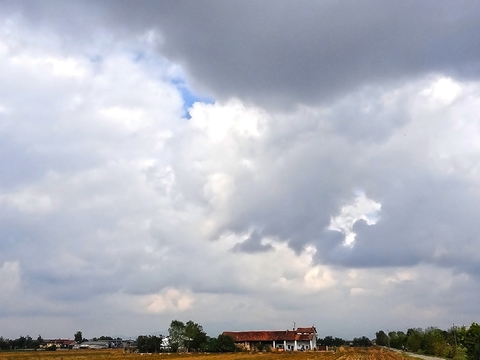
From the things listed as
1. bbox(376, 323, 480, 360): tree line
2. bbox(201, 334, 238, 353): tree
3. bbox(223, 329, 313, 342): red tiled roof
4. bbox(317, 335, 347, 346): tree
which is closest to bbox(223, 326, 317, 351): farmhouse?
bbox(223, 329, 313, 342): red tiled roof

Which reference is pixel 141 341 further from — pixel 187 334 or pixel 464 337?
pixel 464 337

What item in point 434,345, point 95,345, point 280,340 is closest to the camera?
point 434,345

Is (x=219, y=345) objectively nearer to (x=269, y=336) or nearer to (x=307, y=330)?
(x=269, y=336)

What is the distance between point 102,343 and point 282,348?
86.2 meters

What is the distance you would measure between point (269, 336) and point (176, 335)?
1143 inches

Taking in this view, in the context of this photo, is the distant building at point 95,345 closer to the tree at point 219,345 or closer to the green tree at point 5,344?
the green tree at point 5,344

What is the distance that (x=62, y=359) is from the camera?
239 feet

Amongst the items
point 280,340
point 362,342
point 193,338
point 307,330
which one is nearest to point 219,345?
point 193,338

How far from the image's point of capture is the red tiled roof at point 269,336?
420ft

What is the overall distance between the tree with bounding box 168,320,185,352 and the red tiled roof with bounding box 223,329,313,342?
1690 centimetres

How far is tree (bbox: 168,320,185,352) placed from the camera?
114 m

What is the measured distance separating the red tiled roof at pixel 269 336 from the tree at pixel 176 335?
55.4ft

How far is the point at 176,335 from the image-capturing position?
114312 mm

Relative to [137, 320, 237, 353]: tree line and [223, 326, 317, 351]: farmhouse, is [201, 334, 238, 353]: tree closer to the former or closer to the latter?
[137, 320, 237, 353]: tree line
